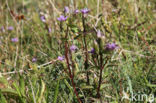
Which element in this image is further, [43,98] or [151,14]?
[151,14]

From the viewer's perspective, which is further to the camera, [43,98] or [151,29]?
[151,29]

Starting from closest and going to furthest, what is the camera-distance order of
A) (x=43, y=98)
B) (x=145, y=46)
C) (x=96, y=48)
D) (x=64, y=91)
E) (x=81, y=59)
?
(x=96, y=48), (x=43, y=98), (x=64, y=91), (x=81, y=59), (x=145, y=46)

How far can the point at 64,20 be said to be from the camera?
3.67 feet

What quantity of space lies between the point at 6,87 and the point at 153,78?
78 centimetres

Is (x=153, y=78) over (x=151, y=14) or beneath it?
beneath

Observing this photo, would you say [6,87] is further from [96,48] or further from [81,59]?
[96,48]

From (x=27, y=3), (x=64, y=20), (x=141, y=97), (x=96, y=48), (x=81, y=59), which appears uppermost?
(x=27, y=3)

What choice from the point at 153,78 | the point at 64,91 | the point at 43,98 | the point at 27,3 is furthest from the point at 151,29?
the point at 27,3

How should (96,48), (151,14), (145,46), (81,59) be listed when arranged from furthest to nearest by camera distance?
(151,14) → (145,46) → (81,59) → (96,48)

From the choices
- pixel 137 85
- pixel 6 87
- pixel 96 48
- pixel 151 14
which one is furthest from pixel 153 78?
pixel 151 14

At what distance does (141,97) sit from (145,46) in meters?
0.49

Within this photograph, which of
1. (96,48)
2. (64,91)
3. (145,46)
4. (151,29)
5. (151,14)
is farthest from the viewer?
(151,14)

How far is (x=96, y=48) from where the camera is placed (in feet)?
2.94

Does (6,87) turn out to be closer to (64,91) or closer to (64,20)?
(64,91)
